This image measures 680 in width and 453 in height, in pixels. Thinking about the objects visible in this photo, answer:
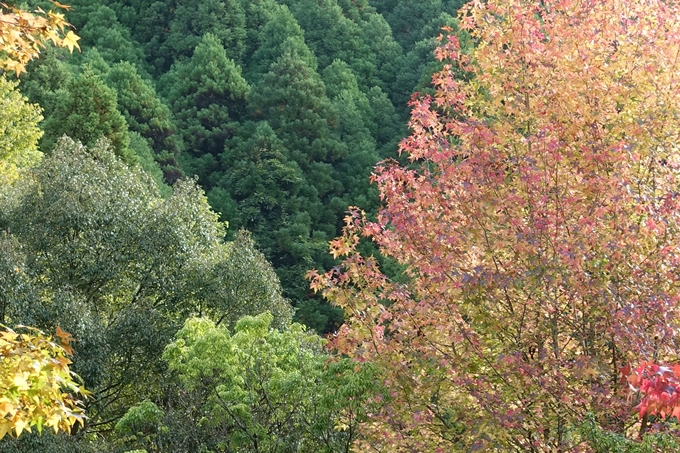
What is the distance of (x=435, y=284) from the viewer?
329 inches

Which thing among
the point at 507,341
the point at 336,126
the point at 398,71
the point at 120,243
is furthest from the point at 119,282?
the point at 398,71

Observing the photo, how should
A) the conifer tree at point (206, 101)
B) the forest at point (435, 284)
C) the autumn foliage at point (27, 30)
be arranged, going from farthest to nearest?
the conifer tree at point (206, 101) < the forest at point (435, 284) < the autumn foliage at point (27, 30)

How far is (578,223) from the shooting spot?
7570 millimetres

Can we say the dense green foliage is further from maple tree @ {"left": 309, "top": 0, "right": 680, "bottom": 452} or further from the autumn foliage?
the autumn foliage

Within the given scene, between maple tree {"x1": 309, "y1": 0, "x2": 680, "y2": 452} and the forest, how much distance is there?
3 centimetres

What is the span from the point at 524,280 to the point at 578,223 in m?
0.67

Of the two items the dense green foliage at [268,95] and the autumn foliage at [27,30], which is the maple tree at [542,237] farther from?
the dense green foliage at [268,95]

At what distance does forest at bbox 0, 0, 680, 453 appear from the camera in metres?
7.32

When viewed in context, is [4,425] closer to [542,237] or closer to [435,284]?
[435,284]

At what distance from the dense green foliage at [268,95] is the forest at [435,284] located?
13.1 m

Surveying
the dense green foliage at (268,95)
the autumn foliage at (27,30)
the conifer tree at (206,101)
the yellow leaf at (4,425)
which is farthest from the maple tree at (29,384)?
the conifer tree at (206,101)

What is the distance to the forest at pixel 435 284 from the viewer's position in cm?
732

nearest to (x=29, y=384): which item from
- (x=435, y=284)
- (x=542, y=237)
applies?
(x=435, y=284)

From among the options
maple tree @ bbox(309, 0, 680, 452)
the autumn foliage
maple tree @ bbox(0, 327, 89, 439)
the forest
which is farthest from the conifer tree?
maple tree @ bbox(0, 327, 89, 439)
